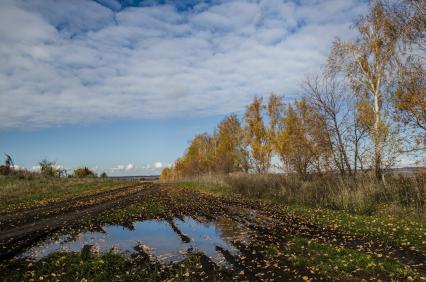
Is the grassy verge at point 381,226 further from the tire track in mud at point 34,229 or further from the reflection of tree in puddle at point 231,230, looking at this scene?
the tire track in mud at point 34,229

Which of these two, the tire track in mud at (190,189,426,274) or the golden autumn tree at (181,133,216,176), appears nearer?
the tire track in mud at (190,189,426,274)

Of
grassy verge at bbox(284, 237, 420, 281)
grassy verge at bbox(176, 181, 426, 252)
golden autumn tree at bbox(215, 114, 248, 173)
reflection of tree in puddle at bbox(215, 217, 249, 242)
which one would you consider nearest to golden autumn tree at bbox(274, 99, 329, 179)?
grassy verge at bbox(176, 181, 426, 252)

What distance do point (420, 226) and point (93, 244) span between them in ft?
36.6

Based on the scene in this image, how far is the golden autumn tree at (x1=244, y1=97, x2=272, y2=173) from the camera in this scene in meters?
43.6

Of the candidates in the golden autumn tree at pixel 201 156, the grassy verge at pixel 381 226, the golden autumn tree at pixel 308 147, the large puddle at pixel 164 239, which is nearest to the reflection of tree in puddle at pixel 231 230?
the large puddle at pixel 164 239

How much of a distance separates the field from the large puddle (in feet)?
0.10

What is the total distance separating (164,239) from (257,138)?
34.7 metres

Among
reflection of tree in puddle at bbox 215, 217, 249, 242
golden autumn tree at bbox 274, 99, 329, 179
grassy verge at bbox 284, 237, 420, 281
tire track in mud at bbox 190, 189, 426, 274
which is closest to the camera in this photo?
grassy verge at bbox 284, 237, 420, 281

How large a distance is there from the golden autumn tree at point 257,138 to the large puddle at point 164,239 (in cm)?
2936

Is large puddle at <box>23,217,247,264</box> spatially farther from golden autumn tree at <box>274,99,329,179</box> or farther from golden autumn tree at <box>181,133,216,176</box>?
golden autumn tree at <box>181,133,216,176</box>

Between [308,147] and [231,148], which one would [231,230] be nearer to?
[308,147]

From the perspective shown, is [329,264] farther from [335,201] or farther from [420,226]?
[335,201]

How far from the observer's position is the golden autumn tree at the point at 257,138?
143 ft

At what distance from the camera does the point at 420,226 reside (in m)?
12.0
